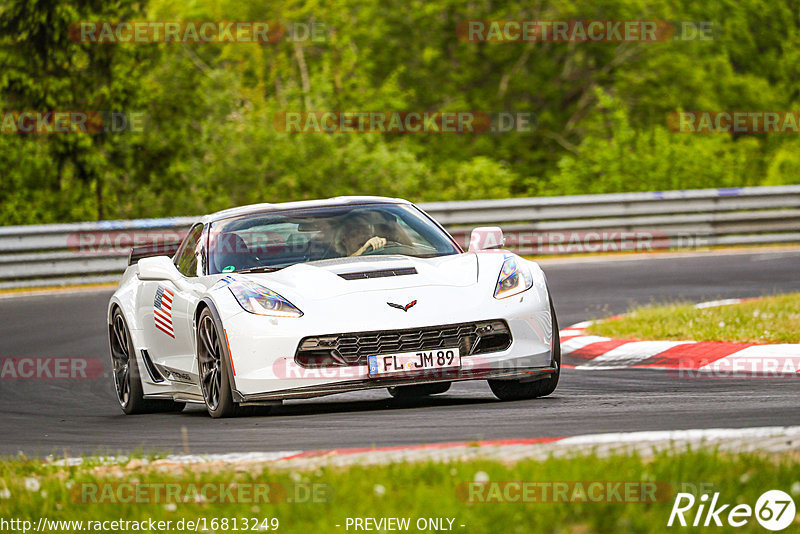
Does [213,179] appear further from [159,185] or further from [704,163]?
[704,163]

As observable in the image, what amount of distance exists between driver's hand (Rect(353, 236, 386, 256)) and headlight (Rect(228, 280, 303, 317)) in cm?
112

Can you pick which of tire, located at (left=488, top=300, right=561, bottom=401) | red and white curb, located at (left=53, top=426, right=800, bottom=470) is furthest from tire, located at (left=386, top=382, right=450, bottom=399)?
red and white curb, located at (left=53, top=426, right=800, bottom=470)

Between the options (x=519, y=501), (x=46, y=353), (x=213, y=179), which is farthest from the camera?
(x=213, y=179)

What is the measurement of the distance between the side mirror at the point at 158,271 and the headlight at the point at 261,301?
3.66ft

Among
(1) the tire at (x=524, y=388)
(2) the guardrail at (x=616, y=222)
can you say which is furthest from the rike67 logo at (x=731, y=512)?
(2) the guardrail at (x=616, y=222)

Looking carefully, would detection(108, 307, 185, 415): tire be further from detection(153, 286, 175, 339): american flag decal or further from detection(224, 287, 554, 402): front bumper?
detection(224, 287, 554, 402): front bumper

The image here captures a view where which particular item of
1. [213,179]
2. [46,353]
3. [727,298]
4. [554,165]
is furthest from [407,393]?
[554,165]

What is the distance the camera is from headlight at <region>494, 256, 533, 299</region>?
8133 millimetres

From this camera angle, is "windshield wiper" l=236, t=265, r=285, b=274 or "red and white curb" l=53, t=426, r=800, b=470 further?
"windshield wiper" l=236, t=265, r=285, b=274

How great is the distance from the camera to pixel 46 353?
12773 mm

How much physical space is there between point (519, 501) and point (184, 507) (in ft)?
4.08

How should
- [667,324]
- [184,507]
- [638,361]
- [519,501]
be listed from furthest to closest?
[667,324], [638,361], [184,507], [519,501]

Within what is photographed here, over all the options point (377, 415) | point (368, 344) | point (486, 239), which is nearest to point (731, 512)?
point (368, 344)

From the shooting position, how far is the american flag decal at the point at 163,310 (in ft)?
29.9
